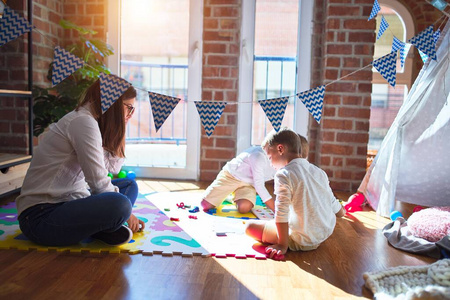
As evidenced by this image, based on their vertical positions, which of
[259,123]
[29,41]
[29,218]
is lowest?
[29,218]

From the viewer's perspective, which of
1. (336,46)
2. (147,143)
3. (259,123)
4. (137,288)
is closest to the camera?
(137,288)

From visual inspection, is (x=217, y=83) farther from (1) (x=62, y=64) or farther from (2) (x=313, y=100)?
(1) (x=62, y=64)

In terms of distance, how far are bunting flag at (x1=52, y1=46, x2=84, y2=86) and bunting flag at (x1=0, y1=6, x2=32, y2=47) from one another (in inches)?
8.1

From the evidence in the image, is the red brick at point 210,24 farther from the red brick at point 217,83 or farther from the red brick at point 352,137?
the red brick at point 352,137

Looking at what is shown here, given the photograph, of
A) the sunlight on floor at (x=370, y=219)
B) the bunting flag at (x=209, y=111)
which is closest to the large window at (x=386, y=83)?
the sunlight on floor at (x=370, y=219)

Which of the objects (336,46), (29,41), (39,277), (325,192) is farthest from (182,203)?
(336,46)

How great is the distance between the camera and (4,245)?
1.99 meters

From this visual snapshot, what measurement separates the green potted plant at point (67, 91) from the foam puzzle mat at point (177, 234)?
33.6 inches

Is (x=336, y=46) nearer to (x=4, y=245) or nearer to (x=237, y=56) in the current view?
(x=237, y=56)

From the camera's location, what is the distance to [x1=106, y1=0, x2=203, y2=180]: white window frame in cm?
376

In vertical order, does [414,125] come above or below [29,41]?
below

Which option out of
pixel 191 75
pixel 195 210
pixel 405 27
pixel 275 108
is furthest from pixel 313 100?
pixel 405 27

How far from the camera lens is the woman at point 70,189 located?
1.88 meters

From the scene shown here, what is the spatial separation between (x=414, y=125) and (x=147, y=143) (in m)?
2.52
